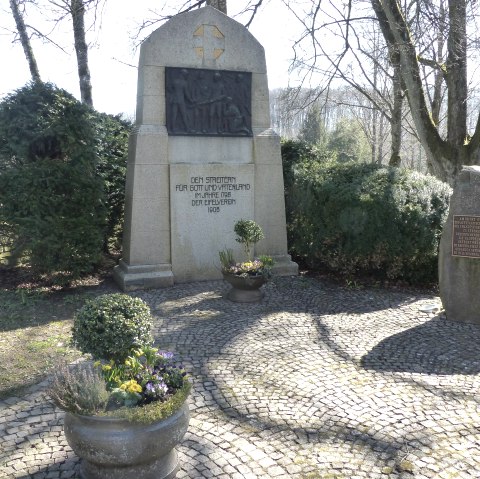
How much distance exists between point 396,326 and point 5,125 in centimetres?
685

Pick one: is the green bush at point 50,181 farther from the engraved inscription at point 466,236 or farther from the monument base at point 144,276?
the engraved inscription at point 466,236

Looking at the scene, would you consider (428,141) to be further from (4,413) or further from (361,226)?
(4,413)

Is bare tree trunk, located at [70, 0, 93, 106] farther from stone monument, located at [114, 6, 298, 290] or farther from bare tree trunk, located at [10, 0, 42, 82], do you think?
stone monument, located at [114, 6, 298, 290]

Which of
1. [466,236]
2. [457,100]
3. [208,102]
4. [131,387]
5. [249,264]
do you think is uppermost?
[457,100]

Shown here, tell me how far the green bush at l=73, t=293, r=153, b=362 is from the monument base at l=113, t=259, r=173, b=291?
4670mm

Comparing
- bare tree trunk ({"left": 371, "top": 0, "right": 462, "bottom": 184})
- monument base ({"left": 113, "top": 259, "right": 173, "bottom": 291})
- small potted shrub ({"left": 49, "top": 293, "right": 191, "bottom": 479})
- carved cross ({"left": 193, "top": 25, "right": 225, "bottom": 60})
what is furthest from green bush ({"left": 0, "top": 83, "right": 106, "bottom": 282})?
bare tree trunk ({"left": 371, "top": 0, "right": 462, "bottom": 184})

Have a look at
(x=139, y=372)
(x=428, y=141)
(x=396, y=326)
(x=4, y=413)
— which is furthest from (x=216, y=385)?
(x=428, y=141)

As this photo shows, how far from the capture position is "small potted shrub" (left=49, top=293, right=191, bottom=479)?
3008 mm

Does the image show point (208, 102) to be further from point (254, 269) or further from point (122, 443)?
point (122, 443)

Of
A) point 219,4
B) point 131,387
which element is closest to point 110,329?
point 131,387

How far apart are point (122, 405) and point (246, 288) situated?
14.9ft

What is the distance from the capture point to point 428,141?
1230 cm

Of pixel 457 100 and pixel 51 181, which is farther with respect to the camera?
pixel 457 100

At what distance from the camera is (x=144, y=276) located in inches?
336
